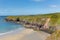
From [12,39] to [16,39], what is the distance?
429mm

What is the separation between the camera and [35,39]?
1612 centimetres

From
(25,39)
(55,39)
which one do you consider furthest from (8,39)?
(55,39)

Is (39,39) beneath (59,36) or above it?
beneath

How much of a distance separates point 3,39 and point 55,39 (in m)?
6.46

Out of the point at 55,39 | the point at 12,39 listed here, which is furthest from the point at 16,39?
the point at 55,39

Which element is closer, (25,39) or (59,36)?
(59,36)

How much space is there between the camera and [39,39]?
1628 centimetres

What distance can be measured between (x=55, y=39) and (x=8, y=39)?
6.03 m

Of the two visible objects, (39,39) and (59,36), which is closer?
(59,36)

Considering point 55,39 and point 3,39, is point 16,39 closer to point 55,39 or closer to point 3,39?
point 3,39

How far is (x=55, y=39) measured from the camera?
12.2m

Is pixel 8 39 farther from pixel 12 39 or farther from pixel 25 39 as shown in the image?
pixel 25 39

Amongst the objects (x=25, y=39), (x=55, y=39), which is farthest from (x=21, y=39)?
(x=55, y=39)

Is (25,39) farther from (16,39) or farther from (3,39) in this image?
(3,39)
